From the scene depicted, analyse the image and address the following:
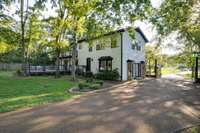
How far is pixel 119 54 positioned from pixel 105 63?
3089mm

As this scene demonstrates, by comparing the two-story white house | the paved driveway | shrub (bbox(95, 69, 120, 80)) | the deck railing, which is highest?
the two-story white house

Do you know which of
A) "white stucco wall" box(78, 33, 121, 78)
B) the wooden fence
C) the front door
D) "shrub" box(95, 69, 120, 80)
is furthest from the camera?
the wooden fence

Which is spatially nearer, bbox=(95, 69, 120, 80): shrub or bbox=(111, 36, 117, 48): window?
bbox=(95, 69, 120, 80): shrub

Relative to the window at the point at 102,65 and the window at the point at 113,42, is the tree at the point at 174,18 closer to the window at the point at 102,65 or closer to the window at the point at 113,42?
the window at the point at 113,42

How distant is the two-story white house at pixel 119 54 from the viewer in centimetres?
3083

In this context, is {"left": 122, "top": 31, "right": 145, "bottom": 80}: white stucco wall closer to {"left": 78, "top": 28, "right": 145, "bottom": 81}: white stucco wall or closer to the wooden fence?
{"left": 78, "top": 28, "right": 145, "bottom": 81}: white stucco wall

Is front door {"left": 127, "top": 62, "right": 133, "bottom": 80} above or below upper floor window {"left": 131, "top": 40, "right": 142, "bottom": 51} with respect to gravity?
below

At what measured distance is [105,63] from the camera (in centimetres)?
3356

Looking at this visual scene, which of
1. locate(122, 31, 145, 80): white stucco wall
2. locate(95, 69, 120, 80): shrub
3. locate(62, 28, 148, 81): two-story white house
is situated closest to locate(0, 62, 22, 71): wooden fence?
locate(62, 28, 148, 81): two-story white house

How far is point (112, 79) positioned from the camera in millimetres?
30328

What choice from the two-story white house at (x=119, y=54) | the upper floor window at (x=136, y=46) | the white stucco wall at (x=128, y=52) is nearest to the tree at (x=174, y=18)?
the two-story white house at (x=119, y=54)

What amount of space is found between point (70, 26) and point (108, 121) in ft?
66.7

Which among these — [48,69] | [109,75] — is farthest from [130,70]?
[48,69]

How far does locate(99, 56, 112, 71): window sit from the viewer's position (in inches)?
1284
